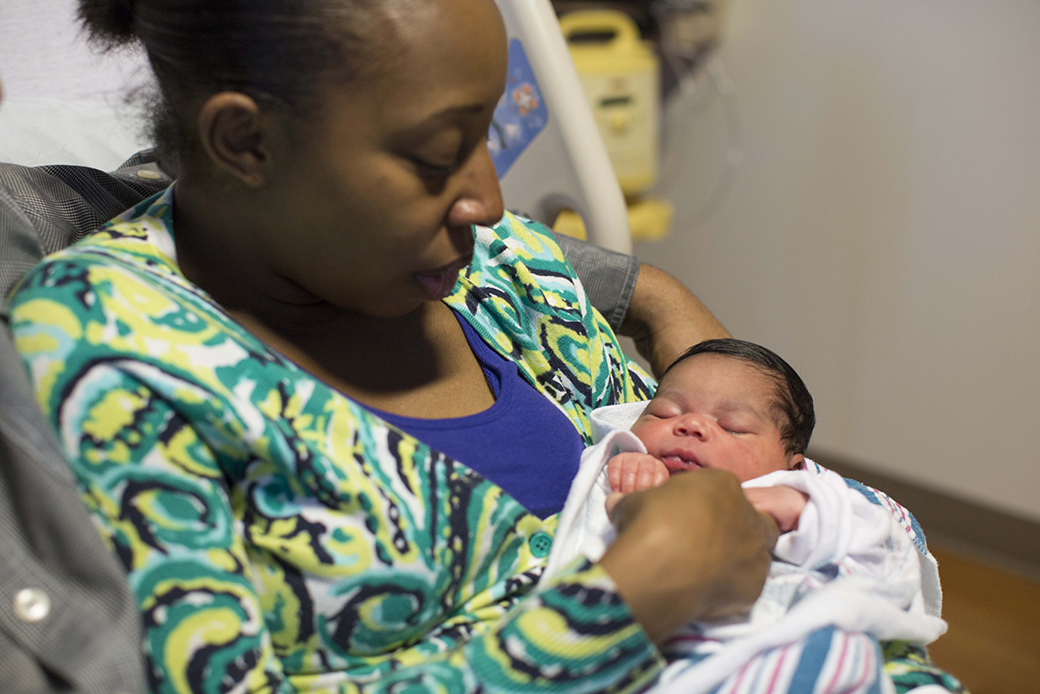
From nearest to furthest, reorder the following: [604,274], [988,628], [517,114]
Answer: [604,274], [517,114], [988,628]

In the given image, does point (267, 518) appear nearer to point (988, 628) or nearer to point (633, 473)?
point (633, 473)

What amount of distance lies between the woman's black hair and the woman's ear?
0.02 meters

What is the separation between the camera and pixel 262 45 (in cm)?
86

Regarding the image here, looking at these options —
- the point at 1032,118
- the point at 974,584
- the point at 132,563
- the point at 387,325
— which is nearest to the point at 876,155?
the point at 1032,118

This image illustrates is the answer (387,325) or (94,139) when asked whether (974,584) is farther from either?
(94,139)

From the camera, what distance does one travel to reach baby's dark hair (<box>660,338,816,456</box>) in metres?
1.24

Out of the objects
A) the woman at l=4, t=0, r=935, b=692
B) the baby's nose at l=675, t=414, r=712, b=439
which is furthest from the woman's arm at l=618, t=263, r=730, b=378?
the woman at l=4, t=0, r=935, b=692

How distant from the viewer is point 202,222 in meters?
1.01

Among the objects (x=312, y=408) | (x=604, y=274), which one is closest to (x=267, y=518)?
(x=312, y=408)

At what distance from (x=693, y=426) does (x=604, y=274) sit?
0.45 metres

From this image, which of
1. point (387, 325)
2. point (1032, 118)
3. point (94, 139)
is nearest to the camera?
point (387, 325)

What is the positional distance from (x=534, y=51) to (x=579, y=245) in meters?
0.41

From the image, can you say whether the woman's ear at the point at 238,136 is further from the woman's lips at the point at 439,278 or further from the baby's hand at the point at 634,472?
the baby's hand at the point at 634,472

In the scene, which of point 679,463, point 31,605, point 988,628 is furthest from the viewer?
point 988,628
